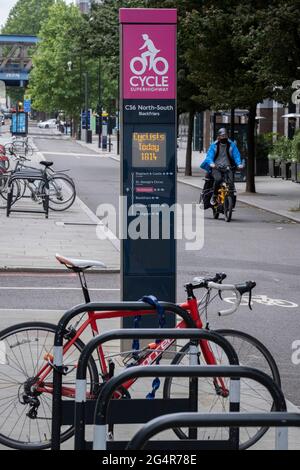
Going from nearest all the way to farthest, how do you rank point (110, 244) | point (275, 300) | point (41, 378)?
point (41, 378) → point (275, 300) → point (110, 244)

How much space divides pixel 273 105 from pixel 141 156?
55.3m

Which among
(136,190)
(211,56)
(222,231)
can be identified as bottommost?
(222,231)

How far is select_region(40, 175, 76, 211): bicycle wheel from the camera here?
25375 mm

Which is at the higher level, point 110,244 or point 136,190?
point 136,190

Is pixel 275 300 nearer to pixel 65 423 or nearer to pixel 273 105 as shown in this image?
pixel 65 423

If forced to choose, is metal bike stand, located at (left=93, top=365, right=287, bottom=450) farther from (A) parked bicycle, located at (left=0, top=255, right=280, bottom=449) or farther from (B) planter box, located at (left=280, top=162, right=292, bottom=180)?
(B) planter box, located at (left=280, top=162, right=292, bottom=180)

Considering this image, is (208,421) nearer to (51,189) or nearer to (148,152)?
(148,152)

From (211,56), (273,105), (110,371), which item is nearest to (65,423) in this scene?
(110,371)

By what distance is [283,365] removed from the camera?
966cm

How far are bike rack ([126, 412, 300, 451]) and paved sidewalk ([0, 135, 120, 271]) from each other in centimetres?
1197

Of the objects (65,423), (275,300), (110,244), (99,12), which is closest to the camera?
(65,423)

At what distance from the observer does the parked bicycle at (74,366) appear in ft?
21.4

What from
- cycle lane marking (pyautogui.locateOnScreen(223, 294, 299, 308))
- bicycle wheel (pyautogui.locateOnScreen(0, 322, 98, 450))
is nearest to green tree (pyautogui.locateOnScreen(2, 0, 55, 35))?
cycle lane marking (pyautogui.locateOnScreen(223, 294, 299, 308))

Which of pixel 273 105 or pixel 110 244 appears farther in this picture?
pixel 273 105
